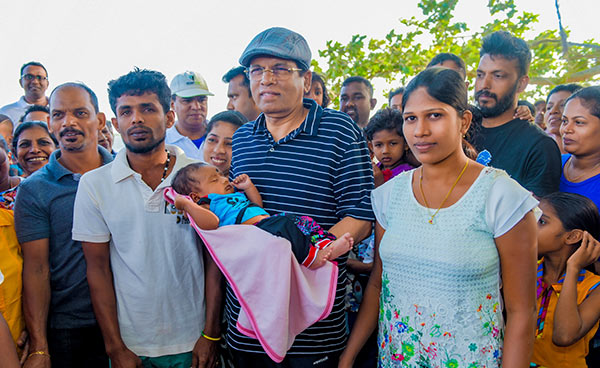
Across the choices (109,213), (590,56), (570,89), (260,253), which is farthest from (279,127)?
(590,56)

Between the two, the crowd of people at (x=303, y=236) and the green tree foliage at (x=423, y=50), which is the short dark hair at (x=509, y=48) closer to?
the crowd of people at (x=303, y=236)

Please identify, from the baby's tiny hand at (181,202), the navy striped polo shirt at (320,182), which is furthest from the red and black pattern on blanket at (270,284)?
the navy striped polo shirt at (320,182)

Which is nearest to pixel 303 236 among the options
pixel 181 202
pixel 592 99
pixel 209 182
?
pixel 181 202

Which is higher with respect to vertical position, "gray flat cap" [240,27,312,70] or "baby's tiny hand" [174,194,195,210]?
"gray flat cap" [240,27,312,70]

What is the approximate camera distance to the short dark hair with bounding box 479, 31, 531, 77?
3.11 meters

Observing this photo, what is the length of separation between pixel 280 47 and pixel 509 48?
2.06 meters

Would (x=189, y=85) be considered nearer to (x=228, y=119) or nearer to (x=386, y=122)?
(x=228, y=119)

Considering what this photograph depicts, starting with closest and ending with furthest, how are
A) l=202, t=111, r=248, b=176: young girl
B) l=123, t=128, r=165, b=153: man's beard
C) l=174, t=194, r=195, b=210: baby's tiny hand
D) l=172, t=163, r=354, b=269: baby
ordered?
l=172, t=163, r=354, b=269: baby < l=174, t=194, r=195, b=210: baby's tiny hand < l=123, t=128, r=165, b=153: man's beard < l=202, t=111, r=248, b=176: young girl

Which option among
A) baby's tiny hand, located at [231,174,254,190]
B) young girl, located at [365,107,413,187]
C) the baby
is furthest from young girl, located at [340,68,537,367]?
young girl, located at [365,107,413,187]

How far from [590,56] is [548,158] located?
6.73m

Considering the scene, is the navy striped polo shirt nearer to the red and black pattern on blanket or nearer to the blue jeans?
the red and black pattern on blanket

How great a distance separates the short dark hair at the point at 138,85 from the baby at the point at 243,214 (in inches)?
22.9

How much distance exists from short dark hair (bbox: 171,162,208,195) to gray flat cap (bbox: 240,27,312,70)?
0.71m

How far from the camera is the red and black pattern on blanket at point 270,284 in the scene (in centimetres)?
169
